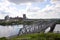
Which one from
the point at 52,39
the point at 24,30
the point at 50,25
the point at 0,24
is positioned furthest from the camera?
the point at 0,24

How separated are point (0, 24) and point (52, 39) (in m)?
72.5

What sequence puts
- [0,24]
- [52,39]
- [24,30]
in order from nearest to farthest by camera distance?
[52,39]
[24,30]
[0,24]

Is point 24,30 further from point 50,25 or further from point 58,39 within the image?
point 50,25

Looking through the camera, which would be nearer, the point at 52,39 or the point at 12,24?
the point at 52,39

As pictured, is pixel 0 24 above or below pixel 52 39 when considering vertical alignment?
below

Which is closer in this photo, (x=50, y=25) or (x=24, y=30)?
(x=24, y=30)

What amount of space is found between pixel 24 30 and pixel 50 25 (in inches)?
887

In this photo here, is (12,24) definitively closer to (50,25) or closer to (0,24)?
(0,24)

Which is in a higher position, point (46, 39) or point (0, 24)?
point (46, 39)

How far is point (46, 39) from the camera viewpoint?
64.3ft

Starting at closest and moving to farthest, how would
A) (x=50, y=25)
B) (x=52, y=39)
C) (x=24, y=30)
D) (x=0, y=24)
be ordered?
(x=52, y=39) < (x=24, y=30) < (x=50, y=25) < (x=0, y=24)

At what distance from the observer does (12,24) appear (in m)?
91.7

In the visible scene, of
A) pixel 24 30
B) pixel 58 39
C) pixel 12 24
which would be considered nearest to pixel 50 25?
pixel 24 30

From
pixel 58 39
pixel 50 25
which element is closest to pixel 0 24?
pixel 50 25
